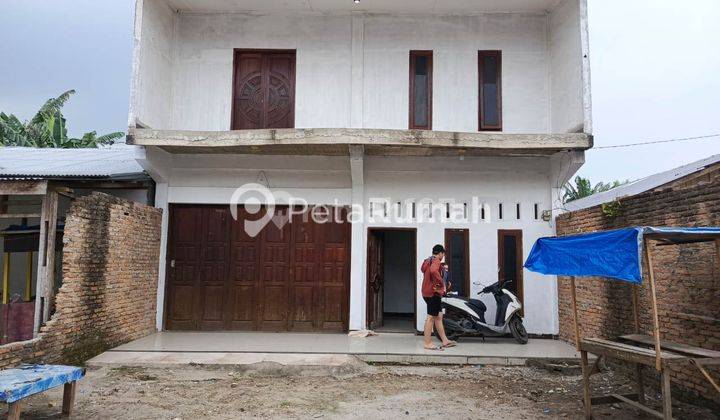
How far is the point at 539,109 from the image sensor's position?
9.48 meters

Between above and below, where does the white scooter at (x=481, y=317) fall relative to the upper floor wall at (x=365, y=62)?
below

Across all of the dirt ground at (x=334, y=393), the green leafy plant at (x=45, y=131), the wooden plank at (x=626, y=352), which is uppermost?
the green leafy plant at (x=45, y=131)

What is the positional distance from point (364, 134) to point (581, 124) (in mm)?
3720

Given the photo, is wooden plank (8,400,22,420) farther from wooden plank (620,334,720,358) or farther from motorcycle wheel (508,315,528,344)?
motorcycle wheel (508,315,528,344)

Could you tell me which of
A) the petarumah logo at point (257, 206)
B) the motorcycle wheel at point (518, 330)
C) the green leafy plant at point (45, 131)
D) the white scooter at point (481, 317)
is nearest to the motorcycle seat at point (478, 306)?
the white scooter at point (481, 317)

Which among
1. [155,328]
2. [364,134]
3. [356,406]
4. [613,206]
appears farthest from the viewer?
[155,328]

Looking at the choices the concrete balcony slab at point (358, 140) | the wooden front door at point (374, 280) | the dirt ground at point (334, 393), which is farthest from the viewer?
the wooden front door at point (374, 280)

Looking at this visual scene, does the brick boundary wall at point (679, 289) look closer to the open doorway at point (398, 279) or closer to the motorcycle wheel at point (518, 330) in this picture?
the motorcycle wheel at point (518, 330)

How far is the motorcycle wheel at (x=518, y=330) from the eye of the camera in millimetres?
8336

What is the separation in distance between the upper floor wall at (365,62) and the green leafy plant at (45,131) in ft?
38.8

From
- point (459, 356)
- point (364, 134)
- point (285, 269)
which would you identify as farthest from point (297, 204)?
point (459, 356)

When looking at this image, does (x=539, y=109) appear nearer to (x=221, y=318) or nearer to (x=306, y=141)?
(x=306, y=141)

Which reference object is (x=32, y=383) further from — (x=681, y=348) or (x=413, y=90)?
(x=413, y=90)

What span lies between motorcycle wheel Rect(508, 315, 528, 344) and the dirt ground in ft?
4.04
